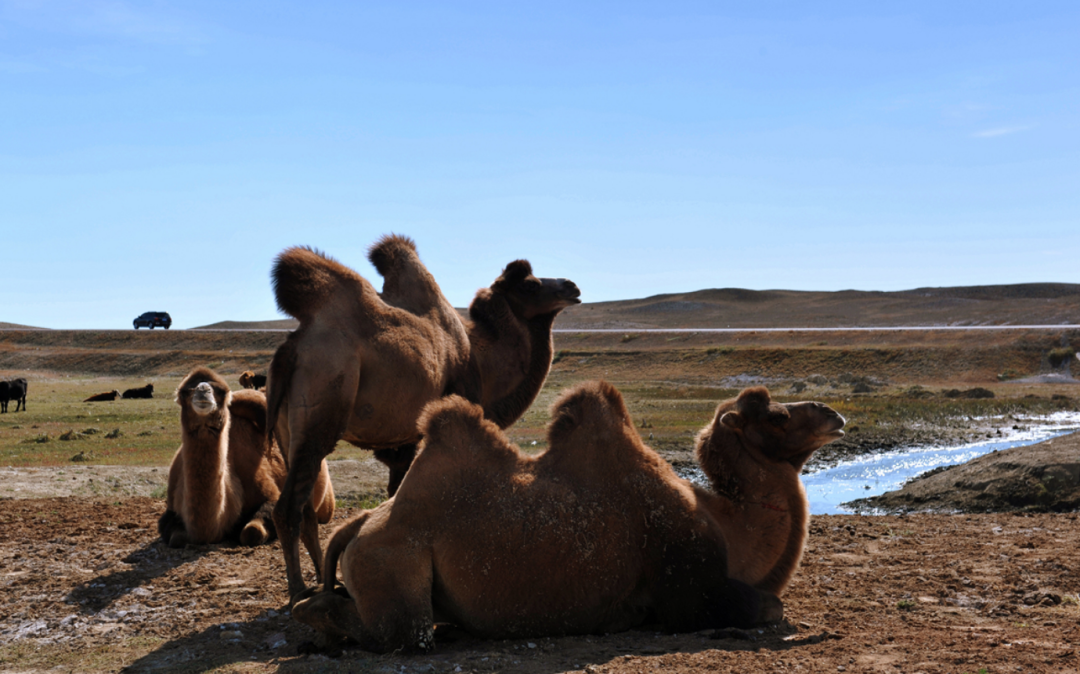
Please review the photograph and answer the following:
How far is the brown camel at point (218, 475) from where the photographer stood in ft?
29.4

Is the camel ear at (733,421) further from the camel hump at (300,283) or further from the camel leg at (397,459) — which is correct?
the camel hump at (300,283)

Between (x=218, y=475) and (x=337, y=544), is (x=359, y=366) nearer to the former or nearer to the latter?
(x=337, y=544)

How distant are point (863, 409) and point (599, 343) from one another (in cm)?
3486

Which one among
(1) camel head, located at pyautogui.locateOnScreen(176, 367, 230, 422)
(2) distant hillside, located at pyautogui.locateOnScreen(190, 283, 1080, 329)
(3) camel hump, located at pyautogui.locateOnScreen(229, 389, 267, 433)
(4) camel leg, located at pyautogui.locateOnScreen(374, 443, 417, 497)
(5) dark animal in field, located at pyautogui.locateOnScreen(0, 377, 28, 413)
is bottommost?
(5) dark animal in field, located at pyautogui.locateOnScreen(0, 377, 28, 413)

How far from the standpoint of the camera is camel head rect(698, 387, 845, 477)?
20.5 feet

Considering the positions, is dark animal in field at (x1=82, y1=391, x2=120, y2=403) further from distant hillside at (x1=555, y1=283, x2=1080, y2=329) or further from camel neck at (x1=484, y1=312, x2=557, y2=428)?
distant hillside at (x1=555, y1=283, x2=1080, y2=329)

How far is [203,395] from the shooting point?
28.4ft

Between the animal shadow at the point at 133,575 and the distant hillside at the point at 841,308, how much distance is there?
70.5 metres

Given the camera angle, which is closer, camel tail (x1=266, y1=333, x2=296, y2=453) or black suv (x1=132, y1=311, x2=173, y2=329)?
camel tail (x1=266, y1=333, x2=296, y2=453)

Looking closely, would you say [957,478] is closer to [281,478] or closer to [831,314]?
[281,478]

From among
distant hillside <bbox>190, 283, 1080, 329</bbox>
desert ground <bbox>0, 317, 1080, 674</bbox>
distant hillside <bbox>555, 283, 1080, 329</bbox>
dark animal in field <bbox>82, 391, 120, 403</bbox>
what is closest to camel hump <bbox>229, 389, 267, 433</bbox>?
desert ground <bbox>0, 317, 1080, 674</bbox>

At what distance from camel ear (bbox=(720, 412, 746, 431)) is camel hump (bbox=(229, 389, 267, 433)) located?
585cm

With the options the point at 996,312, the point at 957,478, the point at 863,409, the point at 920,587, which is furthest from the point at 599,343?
the point at 920,587

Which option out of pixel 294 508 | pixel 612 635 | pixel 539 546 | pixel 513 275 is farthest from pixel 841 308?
pixel 539 546
